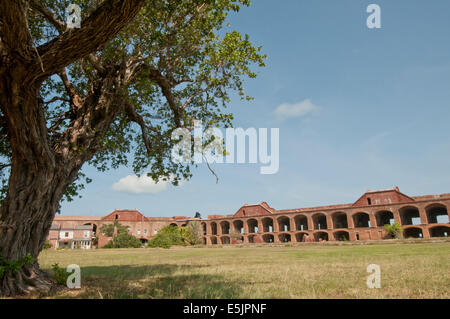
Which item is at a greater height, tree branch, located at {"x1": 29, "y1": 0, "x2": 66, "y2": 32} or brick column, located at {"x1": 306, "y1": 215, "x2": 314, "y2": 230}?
tree branch, located at {"x1": 29, "y1": 0, "x2": 66, "y2": 32}

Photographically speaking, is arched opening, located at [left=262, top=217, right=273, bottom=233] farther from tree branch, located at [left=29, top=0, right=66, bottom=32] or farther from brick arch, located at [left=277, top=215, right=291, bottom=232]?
tree branch, located at [left=29, top=0, right=66, bottom=32]

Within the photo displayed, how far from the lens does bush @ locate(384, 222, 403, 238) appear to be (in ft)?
126

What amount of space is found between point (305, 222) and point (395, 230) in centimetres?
1779

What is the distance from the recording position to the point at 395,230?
128ft

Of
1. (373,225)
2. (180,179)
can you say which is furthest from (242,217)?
(180,179)

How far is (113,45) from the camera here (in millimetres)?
7594

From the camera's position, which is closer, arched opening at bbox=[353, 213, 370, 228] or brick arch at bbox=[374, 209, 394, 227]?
brick arch at bbox=[374, 209, 394, 227]

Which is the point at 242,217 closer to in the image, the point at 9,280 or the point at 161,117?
the point at 161,117

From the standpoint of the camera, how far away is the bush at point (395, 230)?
1509 inches

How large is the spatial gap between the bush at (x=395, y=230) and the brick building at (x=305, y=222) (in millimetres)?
1619

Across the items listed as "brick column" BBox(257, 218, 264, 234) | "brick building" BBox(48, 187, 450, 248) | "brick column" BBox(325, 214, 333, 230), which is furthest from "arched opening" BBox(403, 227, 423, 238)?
"brick column" BBox(257, 218, 264, 234)

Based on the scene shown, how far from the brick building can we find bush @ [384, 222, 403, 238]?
5.31 ft

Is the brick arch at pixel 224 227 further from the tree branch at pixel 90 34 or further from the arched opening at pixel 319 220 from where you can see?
the tree branch at pixel 90 34

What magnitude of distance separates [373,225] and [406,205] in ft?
17.6
